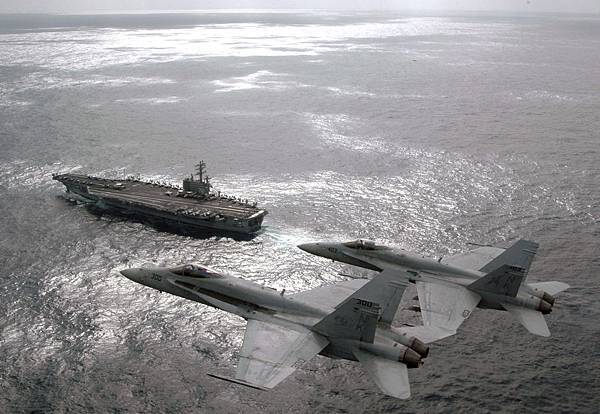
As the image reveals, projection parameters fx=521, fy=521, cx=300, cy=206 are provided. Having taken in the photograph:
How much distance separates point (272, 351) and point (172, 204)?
55205mm

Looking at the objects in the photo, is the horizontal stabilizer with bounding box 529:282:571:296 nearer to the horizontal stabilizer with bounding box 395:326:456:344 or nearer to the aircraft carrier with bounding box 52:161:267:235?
the horizontal stabilizer with bounding box 395:326:456:344

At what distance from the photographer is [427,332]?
48031 millimetres

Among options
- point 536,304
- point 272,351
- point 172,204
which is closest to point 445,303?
point 536,304

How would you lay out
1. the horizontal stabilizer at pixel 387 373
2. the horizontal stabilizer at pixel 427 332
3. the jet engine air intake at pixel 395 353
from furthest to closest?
the horizontal stabilizer at pixel 427 332 < the jet engine air intake at pixel 395 353 < the horizontal stabilizer at pixel 387 373

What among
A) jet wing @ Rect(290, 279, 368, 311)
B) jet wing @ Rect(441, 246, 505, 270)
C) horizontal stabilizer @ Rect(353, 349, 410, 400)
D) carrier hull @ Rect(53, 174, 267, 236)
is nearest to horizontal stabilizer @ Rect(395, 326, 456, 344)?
horizontal stabilizer @ Rect(353, 349, 410, 400)

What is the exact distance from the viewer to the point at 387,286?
45875mm

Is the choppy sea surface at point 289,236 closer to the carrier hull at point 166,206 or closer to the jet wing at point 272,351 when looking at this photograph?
the carrier hull at point 166,206

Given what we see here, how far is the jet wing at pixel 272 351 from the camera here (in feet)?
141

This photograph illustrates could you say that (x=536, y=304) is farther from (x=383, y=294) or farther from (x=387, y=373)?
(x=387, y=373)

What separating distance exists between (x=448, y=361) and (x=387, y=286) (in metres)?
15.7

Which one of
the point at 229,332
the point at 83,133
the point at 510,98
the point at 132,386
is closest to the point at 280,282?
the point at 229,332

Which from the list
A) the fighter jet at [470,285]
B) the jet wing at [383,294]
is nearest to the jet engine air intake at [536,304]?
the fighter jet at [470,285]

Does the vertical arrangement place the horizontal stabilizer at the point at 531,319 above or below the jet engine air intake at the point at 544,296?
below

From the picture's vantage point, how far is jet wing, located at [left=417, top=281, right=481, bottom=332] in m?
53.2
